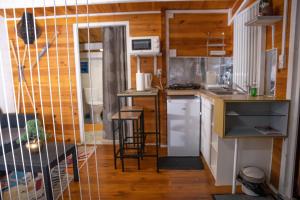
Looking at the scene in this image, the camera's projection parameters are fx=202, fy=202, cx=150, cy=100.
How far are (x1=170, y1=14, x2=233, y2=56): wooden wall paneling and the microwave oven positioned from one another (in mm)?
457

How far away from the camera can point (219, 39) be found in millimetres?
3240

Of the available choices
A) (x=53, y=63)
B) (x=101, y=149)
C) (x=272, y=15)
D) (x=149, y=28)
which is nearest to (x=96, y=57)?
(x=53, y=63)

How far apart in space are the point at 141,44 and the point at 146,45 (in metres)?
0.08

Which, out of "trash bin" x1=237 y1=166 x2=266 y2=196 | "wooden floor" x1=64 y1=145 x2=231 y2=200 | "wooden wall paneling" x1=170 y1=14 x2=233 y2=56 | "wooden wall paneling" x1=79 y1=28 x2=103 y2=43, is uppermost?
"wooden wall paneling" x1=79 y1=28 x2=103 y2=43

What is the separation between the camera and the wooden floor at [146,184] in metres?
2.06

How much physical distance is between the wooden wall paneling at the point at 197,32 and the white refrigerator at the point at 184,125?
916 mm

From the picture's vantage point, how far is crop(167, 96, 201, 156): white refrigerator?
2.84 metres

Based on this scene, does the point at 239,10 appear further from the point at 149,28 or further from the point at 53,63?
the point at 53,63

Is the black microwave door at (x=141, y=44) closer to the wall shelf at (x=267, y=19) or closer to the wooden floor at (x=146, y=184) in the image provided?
the wall shelf at (x=267, y=19)

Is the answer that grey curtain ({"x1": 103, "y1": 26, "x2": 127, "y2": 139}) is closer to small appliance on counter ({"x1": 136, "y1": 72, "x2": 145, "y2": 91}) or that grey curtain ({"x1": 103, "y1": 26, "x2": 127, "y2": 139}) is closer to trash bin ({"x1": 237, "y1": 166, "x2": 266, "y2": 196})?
small appliance on counter ({"x1": 136, "y1": 72, "x2": 145, "y2": 91})

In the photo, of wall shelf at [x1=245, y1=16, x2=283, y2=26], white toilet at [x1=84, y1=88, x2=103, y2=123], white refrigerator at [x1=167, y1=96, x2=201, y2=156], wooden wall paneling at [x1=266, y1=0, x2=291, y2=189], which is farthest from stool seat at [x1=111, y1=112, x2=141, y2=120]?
white toilet at [x1=84, y1=88, x2=103, y2=123]

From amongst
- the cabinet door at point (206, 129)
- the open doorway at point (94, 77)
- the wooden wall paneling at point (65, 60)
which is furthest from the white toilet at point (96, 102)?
the cabinet door at point (206, 129)

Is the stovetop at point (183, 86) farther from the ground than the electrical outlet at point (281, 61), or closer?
closer

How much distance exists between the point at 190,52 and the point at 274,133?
186 cm
